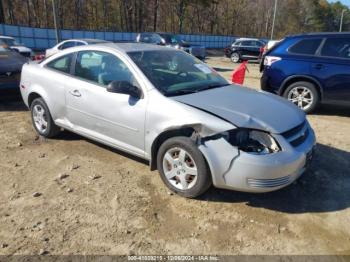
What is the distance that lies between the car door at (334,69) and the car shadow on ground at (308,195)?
2871 millimetres

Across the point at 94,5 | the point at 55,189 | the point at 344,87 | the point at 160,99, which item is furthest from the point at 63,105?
the point at 94,5

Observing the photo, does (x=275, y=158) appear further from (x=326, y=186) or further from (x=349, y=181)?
(x=349, y=181)

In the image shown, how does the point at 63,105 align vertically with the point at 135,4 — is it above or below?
below

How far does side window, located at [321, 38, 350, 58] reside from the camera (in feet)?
23.1

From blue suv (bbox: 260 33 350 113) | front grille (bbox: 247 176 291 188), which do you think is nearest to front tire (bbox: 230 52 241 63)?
blue suv (bbox: 260 33 350 113)

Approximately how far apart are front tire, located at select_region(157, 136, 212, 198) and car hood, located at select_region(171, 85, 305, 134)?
449 mm

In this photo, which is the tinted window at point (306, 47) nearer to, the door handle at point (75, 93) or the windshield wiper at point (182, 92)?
the windshield wiper at point (182, 92)

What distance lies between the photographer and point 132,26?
1767 inches

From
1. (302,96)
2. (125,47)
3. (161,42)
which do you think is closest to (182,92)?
(125,47)

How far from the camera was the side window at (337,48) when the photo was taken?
703 cm

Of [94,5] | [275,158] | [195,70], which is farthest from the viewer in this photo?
[94,5]

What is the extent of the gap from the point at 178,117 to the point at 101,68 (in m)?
1.50

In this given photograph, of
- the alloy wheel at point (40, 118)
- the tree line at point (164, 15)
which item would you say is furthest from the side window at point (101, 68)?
the tree line at point (164, 15)

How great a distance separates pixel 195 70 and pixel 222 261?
2.65m
